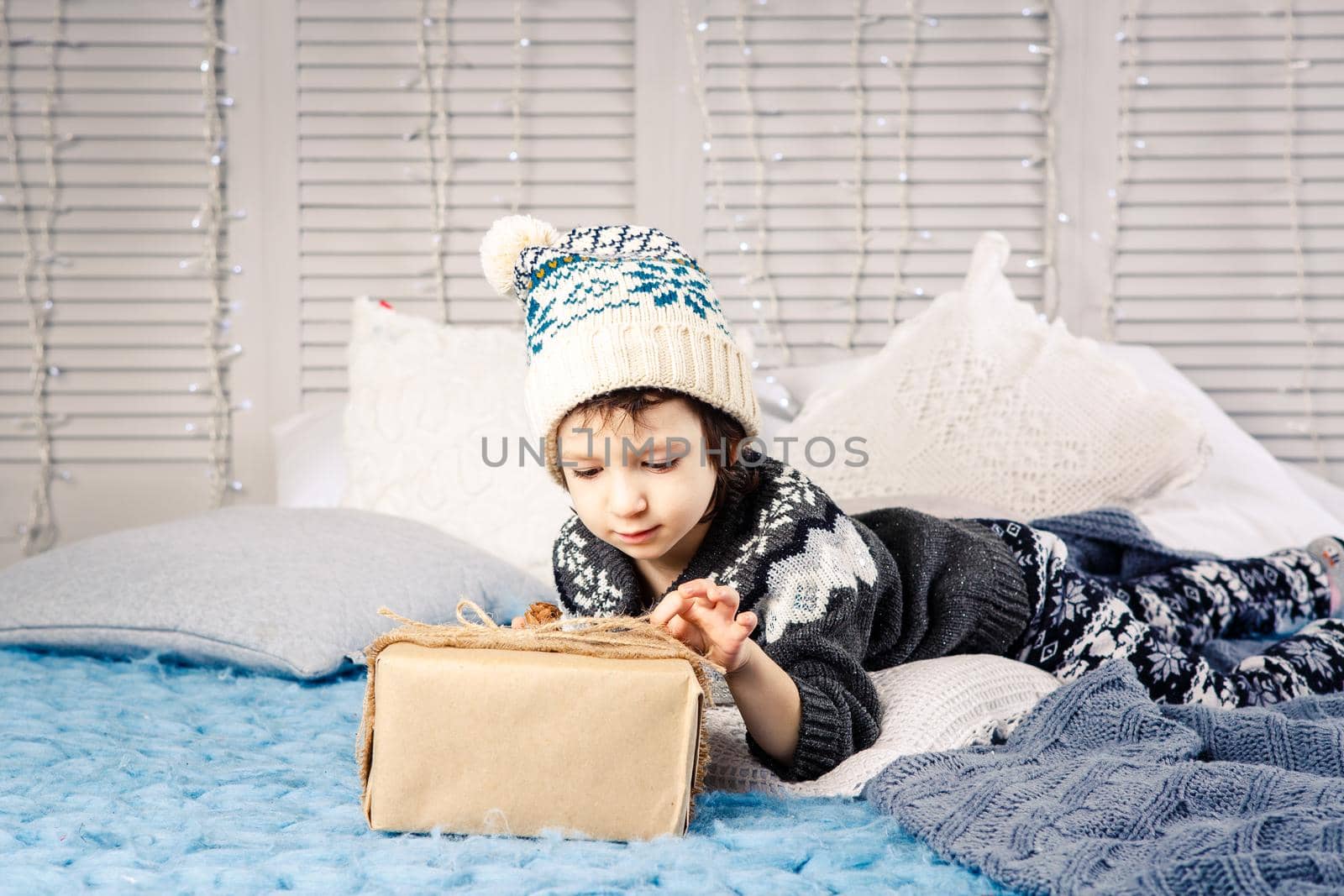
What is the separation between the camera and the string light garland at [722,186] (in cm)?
229

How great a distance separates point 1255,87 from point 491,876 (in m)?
2.35

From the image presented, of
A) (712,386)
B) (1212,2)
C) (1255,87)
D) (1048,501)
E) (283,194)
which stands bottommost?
(1048,501)

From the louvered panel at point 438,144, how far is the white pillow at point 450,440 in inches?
19.6

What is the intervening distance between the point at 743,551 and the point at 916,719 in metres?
0.20

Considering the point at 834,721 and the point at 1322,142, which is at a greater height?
the point at 1322,142

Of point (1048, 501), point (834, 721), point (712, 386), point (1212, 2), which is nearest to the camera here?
point (834, 721)

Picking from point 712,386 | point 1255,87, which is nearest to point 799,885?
point 712,386

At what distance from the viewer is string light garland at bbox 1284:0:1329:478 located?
2.27 metres

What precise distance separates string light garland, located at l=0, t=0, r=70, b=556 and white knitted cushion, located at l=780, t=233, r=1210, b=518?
1642mm

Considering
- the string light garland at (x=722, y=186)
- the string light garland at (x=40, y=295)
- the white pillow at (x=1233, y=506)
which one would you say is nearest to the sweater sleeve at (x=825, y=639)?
the white pillow at (x=1233, y=506)

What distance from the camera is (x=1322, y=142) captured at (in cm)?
229

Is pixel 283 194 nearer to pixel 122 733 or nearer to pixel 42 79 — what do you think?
pixel 42 79

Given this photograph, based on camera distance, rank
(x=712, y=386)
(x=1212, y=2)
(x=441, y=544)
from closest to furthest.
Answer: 1. (x=712, y=386)
2. (x=441, y=544)
3. (x=1212, y=2)

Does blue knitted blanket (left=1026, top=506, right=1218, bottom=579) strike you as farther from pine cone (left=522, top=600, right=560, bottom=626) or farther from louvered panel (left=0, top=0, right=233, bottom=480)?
louvered panel (left=0, top=0, right=233, bottom=480)
